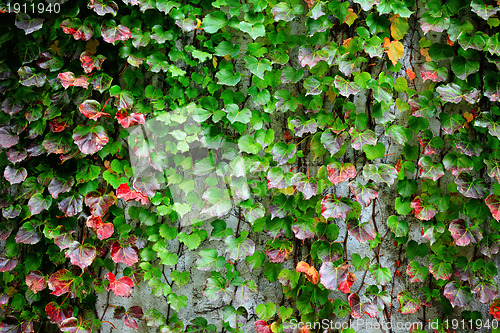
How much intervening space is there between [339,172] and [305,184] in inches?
6.2

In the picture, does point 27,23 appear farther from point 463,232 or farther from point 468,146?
point 463,232

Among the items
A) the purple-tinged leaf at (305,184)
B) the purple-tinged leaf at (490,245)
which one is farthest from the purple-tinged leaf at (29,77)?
the purple-tinged leaf at (490,245)

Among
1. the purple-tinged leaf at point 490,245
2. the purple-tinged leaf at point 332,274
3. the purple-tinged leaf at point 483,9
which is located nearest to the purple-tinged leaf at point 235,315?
the purple-tinged leaf at point 332,274

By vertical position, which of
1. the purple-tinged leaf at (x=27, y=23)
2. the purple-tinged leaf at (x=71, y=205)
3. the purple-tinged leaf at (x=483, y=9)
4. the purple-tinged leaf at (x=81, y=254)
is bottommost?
the purple-tinged leaf at (x=81, y=254)

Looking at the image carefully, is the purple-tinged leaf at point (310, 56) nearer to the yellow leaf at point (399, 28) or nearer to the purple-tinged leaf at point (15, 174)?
the yellow leaf at point (399, 28)

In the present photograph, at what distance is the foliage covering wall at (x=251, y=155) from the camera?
4.75 ft

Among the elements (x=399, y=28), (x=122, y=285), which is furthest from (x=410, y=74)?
(x=122, y=285)

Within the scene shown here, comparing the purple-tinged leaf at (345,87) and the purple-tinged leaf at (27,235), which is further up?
the purple-tinged leaf at (345,87)

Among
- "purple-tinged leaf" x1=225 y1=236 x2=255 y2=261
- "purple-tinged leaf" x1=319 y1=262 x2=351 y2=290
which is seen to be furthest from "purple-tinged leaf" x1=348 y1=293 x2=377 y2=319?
"purple-tinged leaf" x1=225 y1=236 x2=255 y2=261

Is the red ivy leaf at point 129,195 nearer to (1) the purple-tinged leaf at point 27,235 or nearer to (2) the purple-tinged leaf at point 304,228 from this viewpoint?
(1) the purple-tinged leaf at point 27,235

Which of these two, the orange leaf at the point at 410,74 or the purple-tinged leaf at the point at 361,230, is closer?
the purple-tinged leaf at the point at 361,230

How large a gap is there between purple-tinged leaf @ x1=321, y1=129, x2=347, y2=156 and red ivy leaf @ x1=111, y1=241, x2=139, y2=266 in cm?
96

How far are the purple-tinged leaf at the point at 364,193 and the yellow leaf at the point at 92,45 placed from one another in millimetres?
1301

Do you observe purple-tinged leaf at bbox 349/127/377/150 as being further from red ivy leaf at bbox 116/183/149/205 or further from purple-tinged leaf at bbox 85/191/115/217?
purple-tinged leaf at bbox 85/191/115/217
